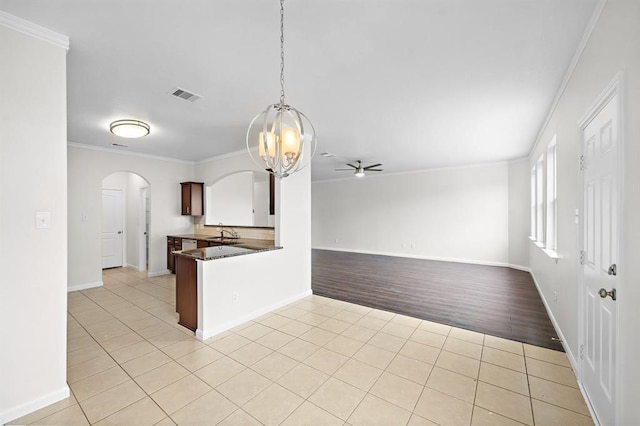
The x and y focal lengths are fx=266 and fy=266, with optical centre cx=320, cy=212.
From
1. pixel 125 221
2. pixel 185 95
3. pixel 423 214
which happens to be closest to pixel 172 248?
pixel 125 221

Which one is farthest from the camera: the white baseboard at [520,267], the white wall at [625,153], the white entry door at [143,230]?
the white entry door at [143,230]

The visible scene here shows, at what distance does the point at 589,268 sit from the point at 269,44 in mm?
2993

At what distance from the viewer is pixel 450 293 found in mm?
4703

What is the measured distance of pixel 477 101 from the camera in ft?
10.4

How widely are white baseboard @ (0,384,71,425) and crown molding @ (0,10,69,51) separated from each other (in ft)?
8.50

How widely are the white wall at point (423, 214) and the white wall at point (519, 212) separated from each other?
0.47 ft

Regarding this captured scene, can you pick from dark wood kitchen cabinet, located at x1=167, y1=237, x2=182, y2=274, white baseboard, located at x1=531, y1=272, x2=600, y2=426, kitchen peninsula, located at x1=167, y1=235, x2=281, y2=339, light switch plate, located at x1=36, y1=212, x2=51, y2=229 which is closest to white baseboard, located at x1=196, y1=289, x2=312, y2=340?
kitchen peninsula, located at x1=167, y1=235, x2=281, y2=339

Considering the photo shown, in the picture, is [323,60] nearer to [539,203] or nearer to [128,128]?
[128,128]

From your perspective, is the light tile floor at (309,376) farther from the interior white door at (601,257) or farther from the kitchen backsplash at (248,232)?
the kitchen backsplash at (248,232)

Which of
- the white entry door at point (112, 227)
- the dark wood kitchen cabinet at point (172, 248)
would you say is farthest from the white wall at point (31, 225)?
the white entry door at point (112, 227)

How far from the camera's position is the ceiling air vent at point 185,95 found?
284 cm

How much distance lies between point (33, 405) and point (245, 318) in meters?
1.95

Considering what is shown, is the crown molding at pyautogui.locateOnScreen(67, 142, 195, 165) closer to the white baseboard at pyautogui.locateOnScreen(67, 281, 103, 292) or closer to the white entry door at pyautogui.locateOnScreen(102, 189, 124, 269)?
the white entry door at pyautogui.locateOnScreen(102, 189, 124, 269)

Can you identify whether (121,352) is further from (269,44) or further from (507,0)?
(507,0)
